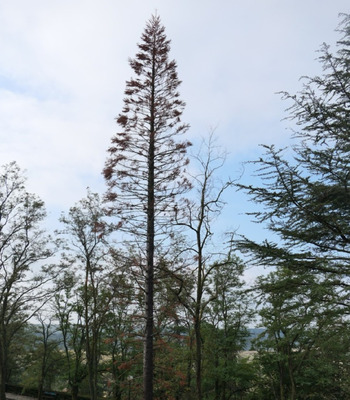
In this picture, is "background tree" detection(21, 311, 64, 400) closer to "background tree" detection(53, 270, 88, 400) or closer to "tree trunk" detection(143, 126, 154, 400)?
"background tree" detection(53, 270, 88, 400)

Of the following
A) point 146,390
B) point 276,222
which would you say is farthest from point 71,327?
point 276,222

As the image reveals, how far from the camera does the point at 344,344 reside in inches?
301

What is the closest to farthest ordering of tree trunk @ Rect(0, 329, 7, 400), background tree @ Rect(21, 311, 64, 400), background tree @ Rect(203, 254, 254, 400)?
1. tree trunk @ Rect(0, 329, 7, 400)
2. background tree @ Rect(203, 254, 254, 400)
3. background tree @ Rect(21, 311, 64, 400)

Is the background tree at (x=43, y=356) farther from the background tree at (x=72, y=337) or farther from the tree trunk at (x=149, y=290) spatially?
the tree trunk at (x=149, y=290)

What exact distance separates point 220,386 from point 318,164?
78.8 ft

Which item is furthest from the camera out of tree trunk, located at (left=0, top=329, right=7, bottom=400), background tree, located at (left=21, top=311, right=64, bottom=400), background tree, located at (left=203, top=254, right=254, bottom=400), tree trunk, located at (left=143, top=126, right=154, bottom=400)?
background tree, located at (left=21, top=311, right=64, bottom=400)

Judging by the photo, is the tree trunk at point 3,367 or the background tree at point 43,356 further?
the background tree at point 43,356

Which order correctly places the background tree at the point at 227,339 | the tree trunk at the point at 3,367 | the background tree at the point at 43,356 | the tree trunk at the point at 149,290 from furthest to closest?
the background tree at the point at 43,356 < the background tree at the point at 227,339 < the tree trunk at the point at 3,367 < the tree trunk at the point at 149,290

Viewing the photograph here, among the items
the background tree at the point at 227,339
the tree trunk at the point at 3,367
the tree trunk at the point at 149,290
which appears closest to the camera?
the tree trunk at the point at 149,290

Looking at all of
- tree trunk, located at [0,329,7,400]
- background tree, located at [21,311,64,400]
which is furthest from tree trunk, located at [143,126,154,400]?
background tree, located at [21,311,64,400]

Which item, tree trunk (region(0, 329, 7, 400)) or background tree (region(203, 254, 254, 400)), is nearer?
tree trunk (region(0, 329, 7, 400))

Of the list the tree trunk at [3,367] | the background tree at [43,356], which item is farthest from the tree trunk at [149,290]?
the background tree at [43,356]

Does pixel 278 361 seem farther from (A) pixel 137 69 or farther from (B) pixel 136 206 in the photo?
(A) pixel 137 69

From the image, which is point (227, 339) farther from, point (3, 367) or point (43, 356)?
point (43, 356)
